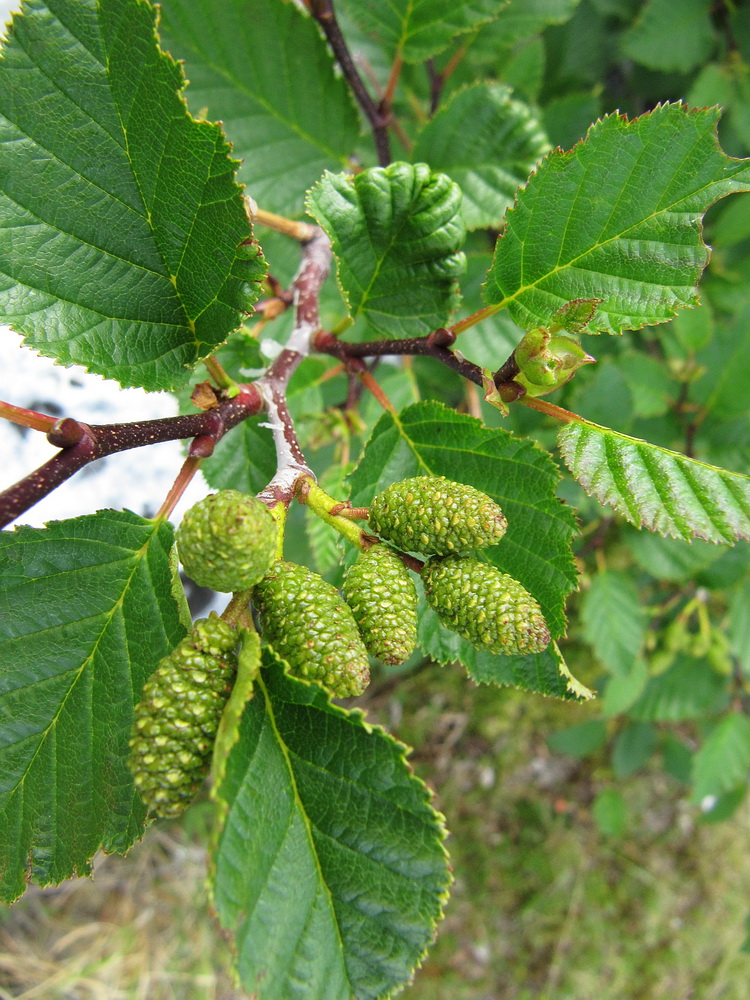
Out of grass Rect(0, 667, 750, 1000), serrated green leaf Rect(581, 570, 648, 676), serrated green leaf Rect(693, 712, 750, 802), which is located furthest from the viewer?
grass Rect(0, 667, 750, 1000)

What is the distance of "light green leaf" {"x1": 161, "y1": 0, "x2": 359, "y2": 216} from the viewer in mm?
1304

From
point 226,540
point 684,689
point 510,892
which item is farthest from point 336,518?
point 510,892

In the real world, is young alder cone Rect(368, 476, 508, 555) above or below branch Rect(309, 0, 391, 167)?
below

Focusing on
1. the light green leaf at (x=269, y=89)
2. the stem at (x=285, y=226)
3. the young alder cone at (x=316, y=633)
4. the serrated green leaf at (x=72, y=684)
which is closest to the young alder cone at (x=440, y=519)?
the young alder cone at (x=316, y=633)

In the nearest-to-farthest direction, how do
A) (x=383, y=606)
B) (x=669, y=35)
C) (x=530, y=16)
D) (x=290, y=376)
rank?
(x=383, y=606) → (x=290, y=376) → (x=530, y=16) → (x=669, y=35)

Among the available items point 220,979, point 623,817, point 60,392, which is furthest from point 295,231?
point 220,979

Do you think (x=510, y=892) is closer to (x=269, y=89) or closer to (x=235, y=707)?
(x=235, y=707)

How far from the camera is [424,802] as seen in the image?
723 millimetres

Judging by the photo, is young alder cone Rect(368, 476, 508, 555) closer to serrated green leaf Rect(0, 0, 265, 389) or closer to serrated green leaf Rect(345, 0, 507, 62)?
serrated green leaf Rect(0, 0, 265, 389)

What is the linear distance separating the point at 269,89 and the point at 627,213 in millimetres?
909

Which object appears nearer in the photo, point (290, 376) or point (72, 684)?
point (72, 684)

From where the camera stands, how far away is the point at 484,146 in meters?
1.45

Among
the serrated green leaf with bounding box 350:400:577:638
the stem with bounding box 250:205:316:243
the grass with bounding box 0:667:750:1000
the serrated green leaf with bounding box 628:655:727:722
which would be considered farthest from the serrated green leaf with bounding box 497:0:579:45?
Answer: the grass with bounding box 0:667:750:1000

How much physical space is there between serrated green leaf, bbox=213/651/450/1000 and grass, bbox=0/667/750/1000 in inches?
104
